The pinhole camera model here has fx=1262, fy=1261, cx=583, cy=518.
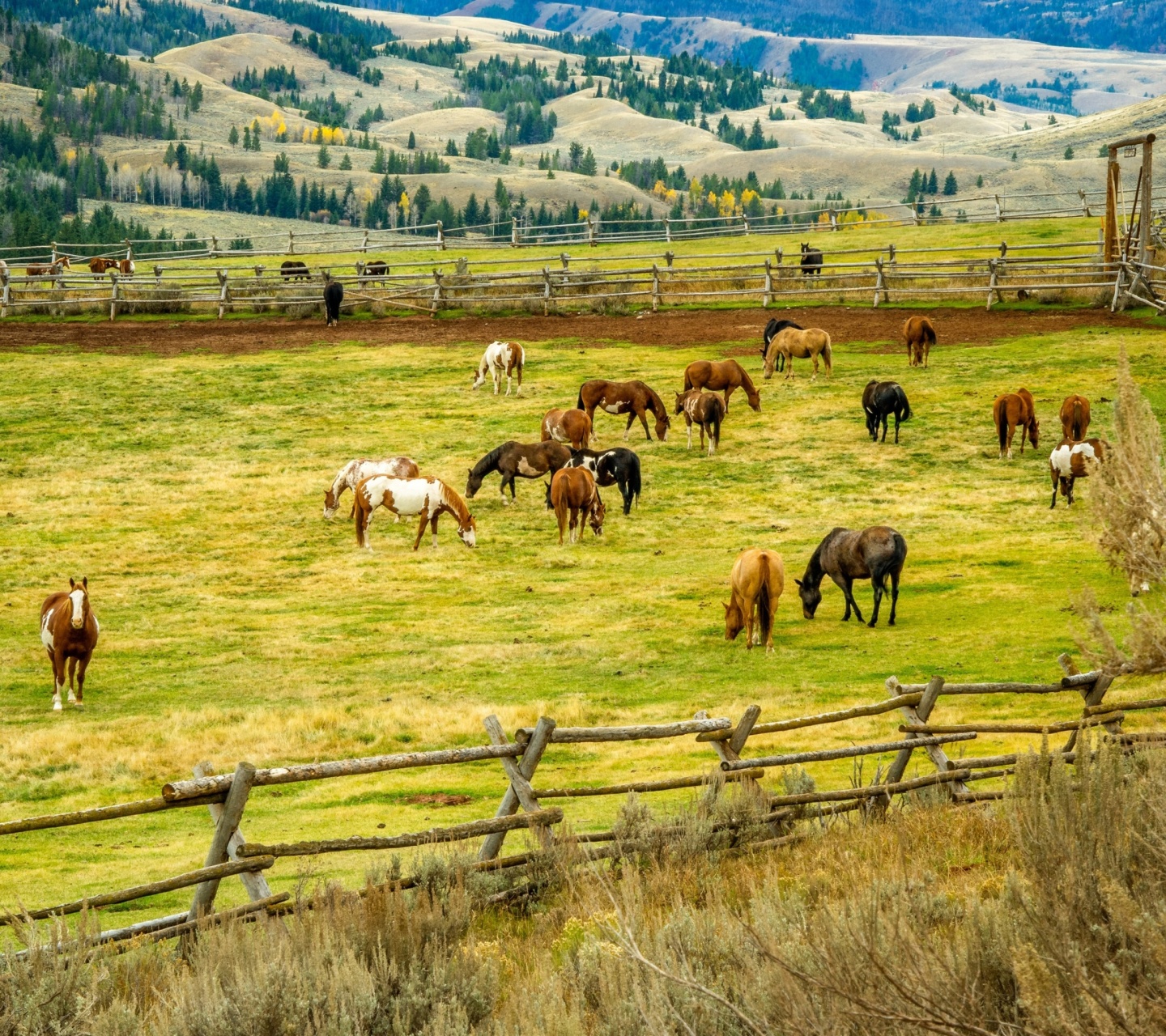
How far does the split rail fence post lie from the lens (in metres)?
8.08

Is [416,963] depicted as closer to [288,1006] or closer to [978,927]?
[288,1006]

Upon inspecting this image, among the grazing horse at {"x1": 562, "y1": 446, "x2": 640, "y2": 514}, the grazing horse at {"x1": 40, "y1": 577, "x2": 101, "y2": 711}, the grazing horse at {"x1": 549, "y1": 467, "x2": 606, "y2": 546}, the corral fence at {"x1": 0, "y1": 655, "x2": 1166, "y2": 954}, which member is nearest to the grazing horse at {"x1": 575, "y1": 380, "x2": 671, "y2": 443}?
the grazing horse at {"x1": 562, "y1": 446, "x2": 640, "y2": 514}

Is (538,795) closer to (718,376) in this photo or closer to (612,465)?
(612,465)

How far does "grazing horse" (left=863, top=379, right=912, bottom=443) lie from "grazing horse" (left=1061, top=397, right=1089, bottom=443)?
350 centimetres

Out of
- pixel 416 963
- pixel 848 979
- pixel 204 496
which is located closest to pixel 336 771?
pixel 416 963

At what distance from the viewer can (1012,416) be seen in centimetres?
2539

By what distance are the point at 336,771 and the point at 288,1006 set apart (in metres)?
2.06

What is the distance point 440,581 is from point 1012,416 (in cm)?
1228

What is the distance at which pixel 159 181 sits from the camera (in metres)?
189

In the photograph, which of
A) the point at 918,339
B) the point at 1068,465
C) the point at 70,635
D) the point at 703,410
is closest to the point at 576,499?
the point at 703,410

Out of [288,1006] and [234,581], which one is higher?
[288,1006]

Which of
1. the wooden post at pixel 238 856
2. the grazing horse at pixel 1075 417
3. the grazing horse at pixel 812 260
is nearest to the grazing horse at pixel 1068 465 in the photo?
the grazing horse at pixel 1075 417

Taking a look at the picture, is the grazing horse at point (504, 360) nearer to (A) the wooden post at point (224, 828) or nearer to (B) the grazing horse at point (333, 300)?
(B) the grazing horse at point (333, 300)

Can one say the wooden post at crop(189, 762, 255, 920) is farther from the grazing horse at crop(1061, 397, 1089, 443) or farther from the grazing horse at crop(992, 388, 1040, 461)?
the grazing horse at crop(992, 388, 1040, 461)
